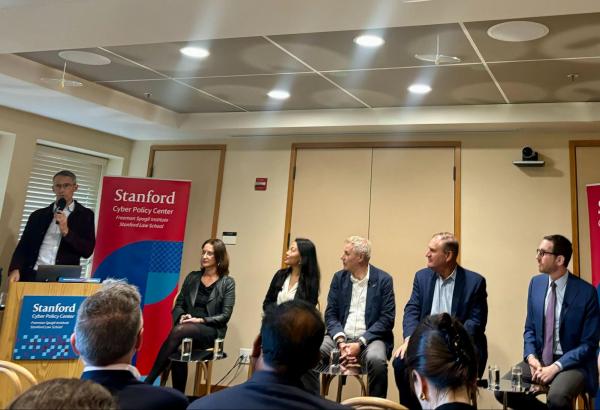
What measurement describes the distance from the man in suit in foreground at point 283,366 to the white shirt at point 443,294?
2222 millimetres

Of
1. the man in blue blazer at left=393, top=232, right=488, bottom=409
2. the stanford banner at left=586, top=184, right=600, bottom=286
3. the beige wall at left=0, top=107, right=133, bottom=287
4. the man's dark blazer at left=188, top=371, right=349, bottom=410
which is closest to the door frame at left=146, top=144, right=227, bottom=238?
the beige wall at left=0, top=107, right=133, bottom=287

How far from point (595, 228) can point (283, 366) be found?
3440mm

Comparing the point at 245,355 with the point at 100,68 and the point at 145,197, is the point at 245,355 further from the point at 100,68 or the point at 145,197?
the point at 100,68

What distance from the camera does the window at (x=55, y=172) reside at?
529 cm

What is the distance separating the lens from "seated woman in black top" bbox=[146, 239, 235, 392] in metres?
3.94

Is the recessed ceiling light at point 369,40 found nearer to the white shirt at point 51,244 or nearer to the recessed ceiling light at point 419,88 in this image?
the recessed ceiling light at point 419,88

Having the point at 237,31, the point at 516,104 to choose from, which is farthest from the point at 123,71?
the point at 516,104

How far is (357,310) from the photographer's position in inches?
150

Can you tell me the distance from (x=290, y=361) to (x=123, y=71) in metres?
3.55

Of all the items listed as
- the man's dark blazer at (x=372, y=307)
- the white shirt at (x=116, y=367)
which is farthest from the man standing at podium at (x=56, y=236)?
the white shirt at (x=116, y=367)

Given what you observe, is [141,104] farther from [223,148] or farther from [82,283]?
[82,283]

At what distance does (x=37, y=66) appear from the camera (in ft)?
13.7

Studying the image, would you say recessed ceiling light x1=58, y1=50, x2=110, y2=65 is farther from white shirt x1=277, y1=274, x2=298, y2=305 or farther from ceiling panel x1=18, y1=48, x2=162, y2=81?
white shirt x1=277, y1=274, x2=298, y2=305

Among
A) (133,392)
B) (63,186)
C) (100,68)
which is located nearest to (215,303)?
(63,186)
